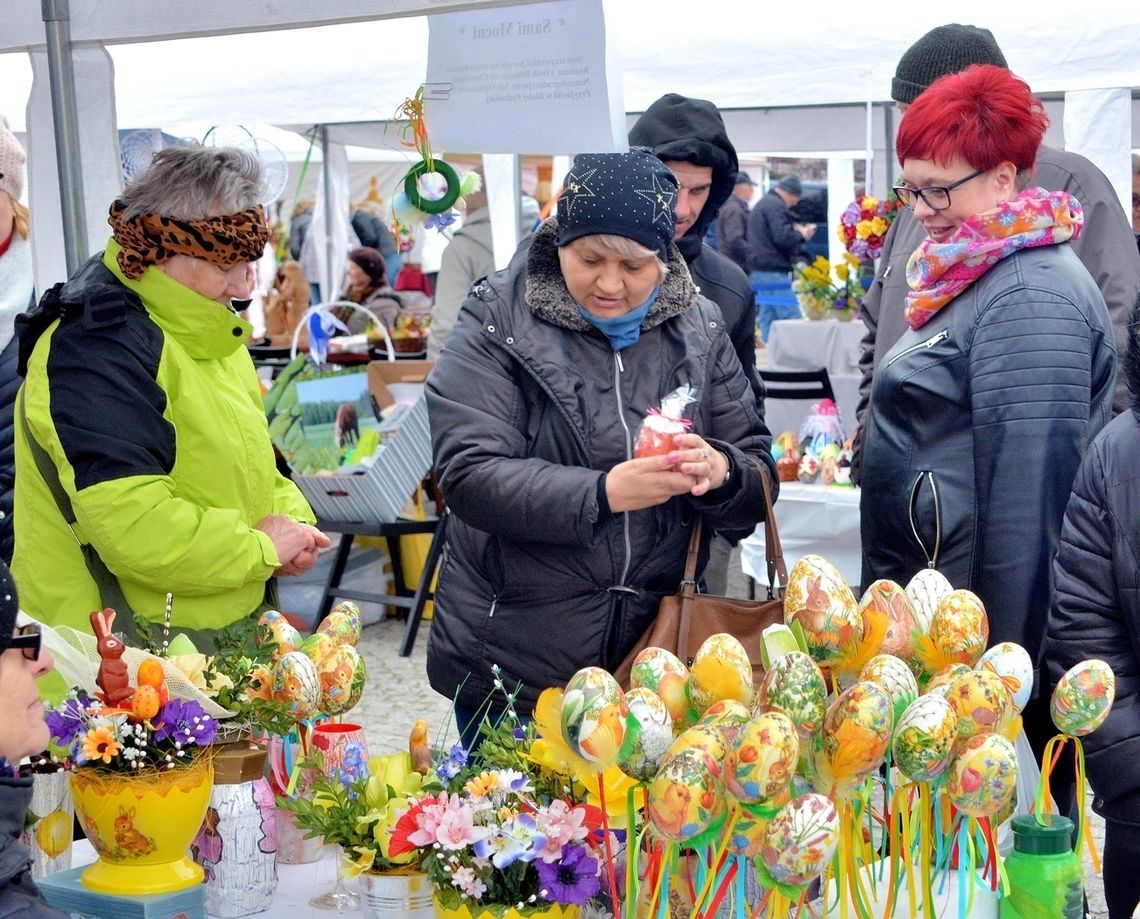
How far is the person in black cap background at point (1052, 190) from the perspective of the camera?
10.3 feet

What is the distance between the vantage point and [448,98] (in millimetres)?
2234

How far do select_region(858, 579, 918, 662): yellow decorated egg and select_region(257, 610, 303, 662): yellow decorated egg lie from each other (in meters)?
0.76

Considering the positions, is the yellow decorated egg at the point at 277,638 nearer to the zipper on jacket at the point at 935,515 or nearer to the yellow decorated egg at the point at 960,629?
the yellow decorated egg at the point at 960,629

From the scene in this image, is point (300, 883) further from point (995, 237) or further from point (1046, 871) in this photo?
point (995, 237)

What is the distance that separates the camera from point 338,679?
185cm

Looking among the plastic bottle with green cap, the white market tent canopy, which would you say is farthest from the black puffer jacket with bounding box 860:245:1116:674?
the white market tent canopy

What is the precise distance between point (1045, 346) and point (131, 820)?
154cm

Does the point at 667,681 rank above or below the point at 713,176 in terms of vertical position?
below

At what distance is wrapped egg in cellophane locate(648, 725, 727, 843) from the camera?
4.32 ft

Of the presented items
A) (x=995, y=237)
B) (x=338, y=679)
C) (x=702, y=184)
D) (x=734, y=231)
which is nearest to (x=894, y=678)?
(x=338, y=679)

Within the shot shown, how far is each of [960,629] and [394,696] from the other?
12.3 feet

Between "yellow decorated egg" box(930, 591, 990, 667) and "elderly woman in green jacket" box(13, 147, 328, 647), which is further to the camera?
"elderly woman in green jacket" box(13, 147, 328, 647)

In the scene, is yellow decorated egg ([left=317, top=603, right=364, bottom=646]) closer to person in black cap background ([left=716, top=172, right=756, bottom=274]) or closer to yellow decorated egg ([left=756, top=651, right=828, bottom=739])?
yellow decorated egg ([left=756, top=651, right=828, bottom=739])

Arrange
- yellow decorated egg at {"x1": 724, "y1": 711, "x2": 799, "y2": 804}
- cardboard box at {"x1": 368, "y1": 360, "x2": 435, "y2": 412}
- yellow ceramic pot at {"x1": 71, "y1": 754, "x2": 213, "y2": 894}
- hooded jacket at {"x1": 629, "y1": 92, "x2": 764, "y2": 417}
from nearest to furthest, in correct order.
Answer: yellow decorated egg at {"x1": 724, "y1": 711, "x2": 799, "y2": 804} → yellow ceramic pot at {"x1": 71, "y1": 754, "x2": 213, "y2": 894} → hooded jacket at {"x1": 629, "y1": 92, "x2": 764, "y2": 417} → cardboard box at {"x1": 368, "y1": 360, "x2": 435, "y2": 412}
